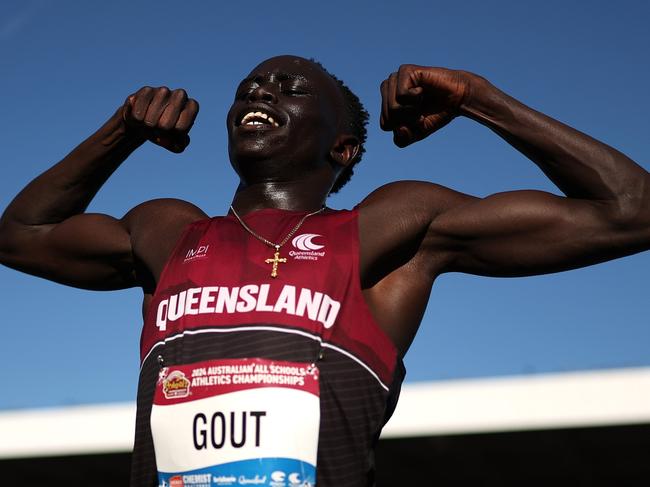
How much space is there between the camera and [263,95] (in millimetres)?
3457

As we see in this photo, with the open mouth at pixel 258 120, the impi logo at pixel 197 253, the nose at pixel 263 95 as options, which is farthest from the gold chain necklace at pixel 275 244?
the nose at pixel 263 95

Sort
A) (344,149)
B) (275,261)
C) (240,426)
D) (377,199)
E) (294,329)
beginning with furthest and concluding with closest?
(344,149) → (377,199) → (275,261) → (294,329) → (240,426)

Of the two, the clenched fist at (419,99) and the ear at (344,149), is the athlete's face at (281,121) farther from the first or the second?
the clenched fist at (419,99)

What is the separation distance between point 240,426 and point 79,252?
3.72 ft

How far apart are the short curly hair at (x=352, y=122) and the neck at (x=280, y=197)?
357 mm

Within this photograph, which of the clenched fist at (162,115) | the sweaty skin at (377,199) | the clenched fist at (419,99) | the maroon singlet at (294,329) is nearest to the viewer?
the maroon singlet at (294,329)

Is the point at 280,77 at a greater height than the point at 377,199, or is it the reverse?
the point at 280,77

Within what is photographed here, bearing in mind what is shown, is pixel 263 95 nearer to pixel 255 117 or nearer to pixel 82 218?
pixel 255 117

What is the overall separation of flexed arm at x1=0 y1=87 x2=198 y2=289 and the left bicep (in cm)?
103

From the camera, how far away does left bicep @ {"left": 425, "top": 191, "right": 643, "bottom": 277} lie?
120 inches

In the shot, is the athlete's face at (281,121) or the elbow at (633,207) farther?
the athlete's face at (281,121)

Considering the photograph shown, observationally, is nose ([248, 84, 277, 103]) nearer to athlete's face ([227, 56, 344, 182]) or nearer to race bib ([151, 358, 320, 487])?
athlete's face ([227, 56, 344, 182])

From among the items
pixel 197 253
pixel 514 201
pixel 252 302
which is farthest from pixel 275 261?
pixel 514 201

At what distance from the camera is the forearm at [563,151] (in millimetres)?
3045
